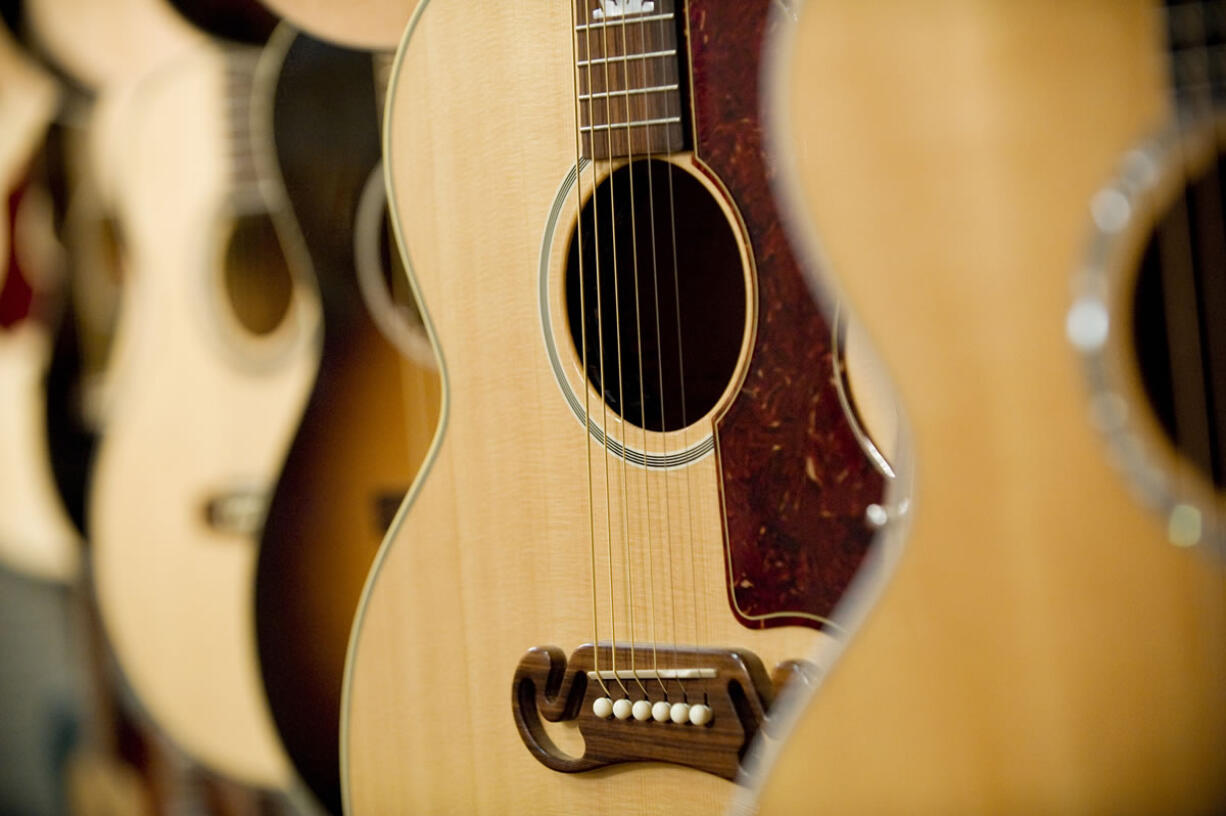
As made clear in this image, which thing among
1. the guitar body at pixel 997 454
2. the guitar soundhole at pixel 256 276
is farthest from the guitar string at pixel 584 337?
the guitar soundhole at pixel 256 276

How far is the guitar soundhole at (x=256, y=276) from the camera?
3.55 ft

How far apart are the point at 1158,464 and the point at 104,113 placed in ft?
3.86

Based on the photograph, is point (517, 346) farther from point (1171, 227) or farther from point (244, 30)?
point (244, 30)

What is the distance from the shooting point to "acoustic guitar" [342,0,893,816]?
2.11ft

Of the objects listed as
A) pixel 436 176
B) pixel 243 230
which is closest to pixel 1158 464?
pixel 436 176

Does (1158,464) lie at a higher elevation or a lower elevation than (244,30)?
lower

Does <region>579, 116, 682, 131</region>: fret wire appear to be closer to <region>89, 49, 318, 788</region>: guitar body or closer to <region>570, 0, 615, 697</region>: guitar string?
<region>570, 0, 615, 697</region>: guitar string

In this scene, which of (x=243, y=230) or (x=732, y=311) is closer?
(x=732, y=311)

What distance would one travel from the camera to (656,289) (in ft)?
2.28

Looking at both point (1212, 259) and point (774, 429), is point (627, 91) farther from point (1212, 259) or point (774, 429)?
point (1212, 259)

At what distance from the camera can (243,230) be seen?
1108mm

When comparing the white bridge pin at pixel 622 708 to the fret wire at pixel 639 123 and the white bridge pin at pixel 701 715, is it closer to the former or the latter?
the white bridge pin at pixel 701 715

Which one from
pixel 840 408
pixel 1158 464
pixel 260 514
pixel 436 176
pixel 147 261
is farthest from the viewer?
pixel 147 261

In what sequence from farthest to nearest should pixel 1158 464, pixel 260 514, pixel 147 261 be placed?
pixel 147 261 → pixel 260 514 → pixel 1158 464
